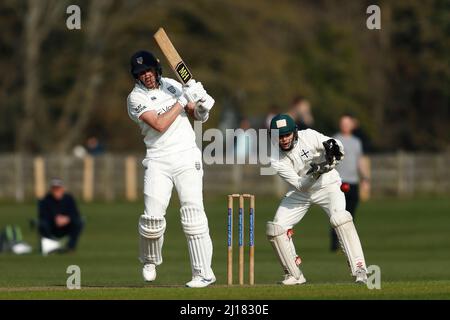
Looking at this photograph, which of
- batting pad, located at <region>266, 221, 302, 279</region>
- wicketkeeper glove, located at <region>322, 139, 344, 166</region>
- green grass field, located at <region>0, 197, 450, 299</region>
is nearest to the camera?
green grass field, located at <region>0, 197, 450, 299</region>

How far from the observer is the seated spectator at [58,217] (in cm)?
2328

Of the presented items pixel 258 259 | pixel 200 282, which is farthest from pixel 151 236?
pixel 258 259

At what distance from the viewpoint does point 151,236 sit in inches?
547

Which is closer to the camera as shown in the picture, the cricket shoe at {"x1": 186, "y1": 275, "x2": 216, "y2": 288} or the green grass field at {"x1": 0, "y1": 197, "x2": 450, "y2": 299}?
the green grass field at {"x1": 0, "y1": 197, "x2": 450, "y2": 299}

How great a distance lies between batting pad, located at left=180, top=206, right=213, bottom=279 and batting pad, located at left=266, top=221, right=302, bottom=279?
942 mm

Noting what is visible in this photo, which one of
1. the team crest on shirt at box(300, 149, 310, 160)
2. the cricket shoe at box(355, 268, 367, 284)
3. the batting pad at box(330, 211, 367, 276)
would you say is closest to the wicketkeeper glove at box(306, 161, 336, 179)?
the team crest on shirt at box(300, 149, 310, 160)

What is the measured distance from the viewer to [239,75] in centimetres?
4947

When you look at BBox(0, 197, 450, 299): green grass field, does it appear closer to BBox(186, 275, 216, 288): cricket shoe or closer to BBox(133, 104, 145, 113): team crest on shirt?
BBox(186, 275, 216, 288): cricket shoe

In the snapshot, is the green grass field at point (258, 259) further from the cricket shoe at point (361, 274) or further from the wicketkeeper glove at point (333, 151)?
the wicketkeeper glove at point (333, 151)

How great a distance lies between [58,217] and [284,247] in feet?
30.8

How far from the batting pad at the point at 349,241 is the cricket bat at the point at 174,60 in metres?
2.19

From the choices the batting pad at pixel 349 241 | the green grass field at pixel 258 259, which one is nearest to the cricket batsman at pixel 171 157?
the green grass field at pixel 258 259

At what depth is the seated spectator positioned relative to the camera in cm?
2328

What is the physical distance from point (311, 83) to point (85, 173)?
1359 centimetres
